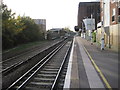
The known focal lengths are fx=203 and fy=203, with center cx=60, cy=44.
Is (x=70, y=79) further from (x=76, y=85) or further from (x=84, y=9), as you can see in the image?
(x=84, y=9)

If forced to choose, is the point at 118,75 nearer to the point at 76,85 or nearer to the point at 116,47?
the point at 76,85

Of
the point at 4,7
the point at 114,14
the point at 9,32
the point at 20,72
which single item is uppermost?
the point at 4,7

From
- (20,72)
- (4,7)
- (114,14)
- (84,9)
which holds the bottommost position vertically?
(20,72)

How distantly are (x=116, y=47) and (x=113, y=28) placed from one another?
9.33 feet

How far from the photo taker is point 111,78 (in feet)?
29.2

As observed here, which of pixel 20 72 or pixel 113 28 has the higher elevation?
pixel 113 28

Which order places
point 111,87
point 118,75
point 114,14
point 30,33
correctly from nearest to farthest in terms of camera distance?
1. point 111,87
2. point 118,75
3. point 114,14
4. point 30,33

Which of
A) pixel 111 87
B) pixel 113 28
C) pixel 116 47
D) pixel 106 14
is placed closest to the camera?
pixel 111 87

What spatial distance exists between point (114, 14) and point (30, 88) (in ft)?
63.3

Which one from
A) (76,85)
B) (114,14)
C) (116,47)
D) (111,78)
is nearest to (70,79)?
(76,85)

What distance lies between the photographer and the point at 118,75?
31.0ft

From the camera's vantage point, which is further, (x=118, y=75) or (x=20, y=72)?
(x=20, y=72)

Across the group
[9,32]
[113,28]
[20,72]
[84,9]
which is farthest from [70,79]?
[84,9]

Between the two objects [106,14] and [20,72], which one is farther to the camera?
[106,14]
